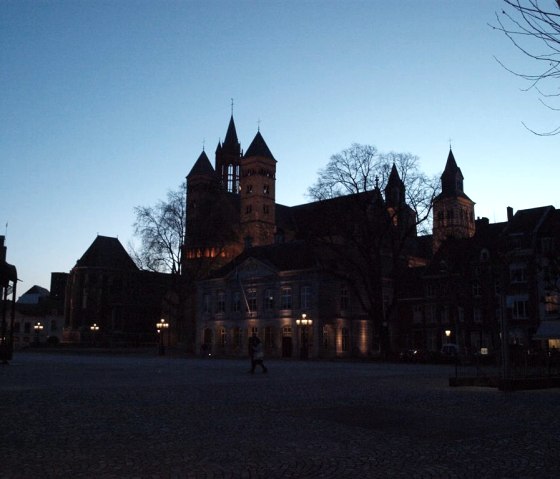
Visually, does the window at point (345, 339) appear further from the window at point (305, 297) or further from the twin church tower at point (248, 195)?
the twin church tower at point (248, 195)

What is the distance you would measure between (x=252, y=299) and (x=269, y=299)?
99.8 inches

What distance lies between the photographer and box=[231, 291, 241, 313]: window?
6844cm

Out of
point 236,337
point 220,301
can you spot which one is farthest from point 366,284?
point 220,301

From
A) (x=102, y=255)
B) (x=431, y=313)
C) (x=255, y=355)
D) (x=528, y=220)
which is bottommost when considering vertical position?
(x=255, y=355)

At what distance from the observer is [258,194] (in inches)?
3947

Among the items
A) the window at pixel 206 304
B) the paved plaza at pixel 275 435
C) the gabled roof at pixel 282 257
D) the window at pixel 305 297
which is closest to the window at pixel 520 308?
the gabled roof at pixel 282 257

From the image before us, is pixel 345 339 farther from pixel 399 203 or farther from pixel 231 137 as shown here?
pixel 231 137

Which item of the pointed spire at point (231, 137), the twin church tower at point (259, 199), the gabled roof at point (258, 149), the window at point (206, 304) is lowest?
the window at point (206, 304)

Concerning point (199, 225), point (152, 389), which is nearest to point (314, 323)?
point (199, 225)

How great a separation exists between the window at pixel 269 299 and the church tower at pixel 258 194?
31.1 metres

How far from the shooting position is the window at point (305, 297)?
203 ft

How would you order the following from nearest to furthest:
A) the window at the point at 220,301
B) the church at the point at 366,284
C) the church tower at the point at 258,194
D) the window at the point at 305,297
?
the church at the point at 366,284 < the window at the point at 305,297 < the window at the point at 220,301 < the church tower at the point at 258,194

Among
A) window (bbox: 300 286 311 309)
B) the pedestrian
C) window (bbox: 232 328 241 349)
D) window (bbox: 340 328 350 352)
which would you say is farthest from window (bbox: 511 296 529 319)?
the pedestrian

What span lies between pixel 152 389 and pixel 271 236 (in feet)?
264
